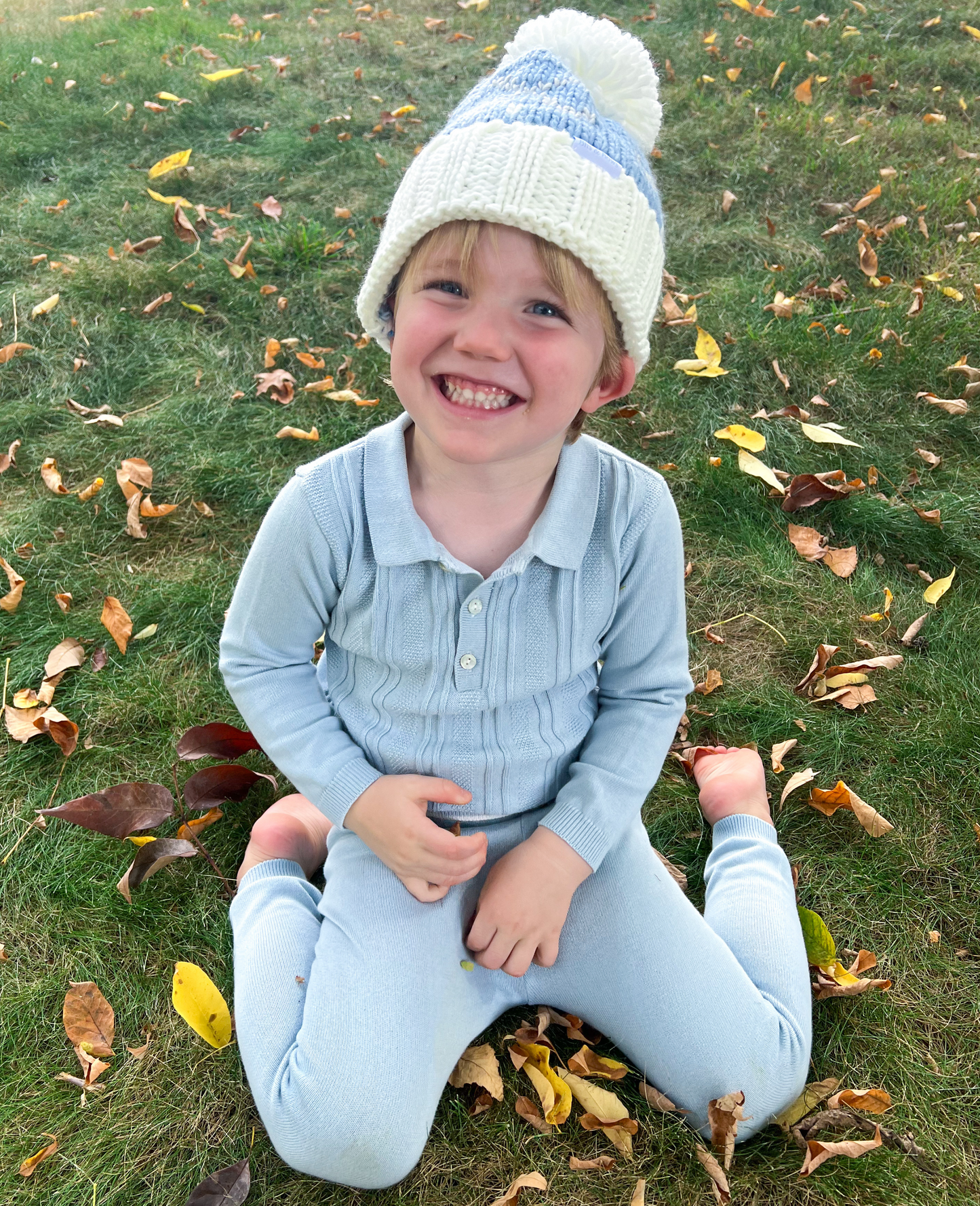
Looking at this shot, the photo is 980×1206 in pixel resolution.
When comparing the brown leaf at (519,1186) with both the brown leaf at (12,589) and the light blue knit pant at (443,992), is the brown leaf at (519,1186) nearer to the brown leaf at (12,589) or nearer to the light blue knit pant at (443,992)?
the light blue knit pant at (443,992)

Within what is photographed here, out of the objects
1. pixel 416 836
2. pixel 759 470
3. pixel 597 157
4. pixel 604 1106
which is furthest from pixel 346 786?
pixel 759 470

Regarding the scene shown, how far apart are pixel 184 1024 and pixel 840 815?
144 centimetres

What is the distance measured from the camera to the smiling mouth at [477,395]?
4.73 feet

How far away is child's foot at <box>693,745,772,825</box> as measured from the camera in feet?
6.68

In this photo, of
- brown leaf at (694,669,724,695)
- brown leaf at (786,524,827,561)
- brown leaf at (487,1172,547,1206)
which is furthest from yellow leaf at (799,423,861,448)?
brown leaf at (487,1172,547,1206)

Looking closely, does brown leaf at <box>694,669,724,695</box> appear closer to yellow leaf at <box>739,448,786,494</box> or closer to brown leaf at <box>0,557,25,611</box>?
yellow leaf at <box>739,448,786,494</box>

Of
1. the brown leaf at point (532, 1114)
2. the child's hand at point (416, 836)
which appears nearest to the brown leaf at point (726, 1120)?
the brown leaf at point (532, 1114)

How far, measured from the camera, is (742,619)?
260cm

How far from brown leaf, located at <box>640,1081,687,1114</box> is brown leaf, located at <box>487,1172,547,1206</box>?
0.74ft

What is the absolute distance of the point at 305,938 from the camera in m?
1.71

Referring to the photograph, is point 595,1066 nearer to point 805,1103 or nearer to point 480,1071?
point 480,1071

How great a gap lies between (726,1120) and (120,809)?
132 cm

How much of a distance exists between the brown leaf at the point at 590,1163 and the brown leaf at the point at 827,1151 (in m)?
0.31

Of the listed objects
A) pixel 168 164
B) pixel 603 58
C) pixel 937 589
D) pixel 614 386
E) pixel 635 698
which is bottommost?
pixel 168 164
